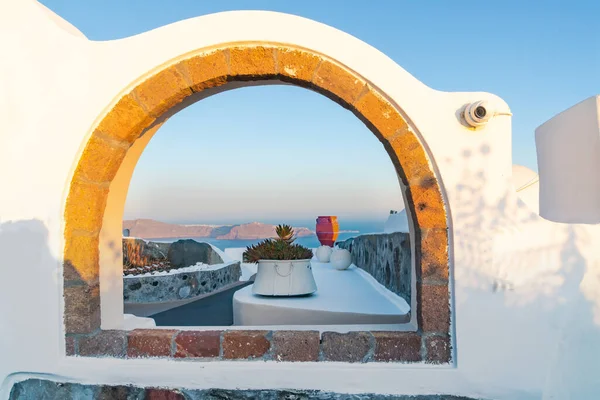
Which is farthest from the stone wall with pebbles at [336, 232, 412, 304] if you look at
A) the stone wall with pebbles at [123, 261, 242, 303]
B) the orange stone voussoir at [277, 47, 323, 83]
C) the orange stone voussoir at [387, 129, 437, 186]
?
the stone wall with pebbles at [123, 261, 242, 303]

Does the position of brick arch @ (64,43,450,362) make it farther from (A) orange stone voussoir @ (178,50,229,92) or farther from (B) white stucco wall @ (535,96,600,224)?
(B) white stucco wall @ (535,96,600,224)

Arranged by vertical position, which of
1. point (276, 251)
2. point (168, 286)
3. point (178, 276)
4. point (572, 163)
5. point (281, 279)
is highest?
point (572, 163)

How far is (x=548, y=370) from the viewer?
2.38 m

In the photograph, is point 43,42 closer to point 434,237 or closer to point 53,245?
point 53,245

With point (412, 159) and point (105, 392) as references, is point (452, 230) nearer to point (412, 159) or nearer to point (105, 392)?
point (412, 159)

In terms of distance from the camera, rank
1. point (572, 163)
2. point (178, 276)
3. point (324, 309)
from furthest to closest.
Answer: point (178, 276), point (324, 309), point (572, 163)

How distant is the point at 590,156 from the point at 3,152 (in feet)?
11.7

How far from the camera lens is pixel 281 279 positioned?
3758 millimetres

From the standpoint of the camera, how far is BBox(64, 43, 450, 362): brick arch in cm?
245

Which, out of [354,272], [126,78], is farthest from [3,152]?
[354,272]

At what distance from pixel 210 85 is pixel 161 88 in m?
0.29

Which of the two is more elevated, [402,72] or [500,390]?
[402,72]

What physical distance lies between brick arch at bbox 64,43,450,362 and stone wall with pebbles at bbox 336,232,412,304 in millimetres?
948

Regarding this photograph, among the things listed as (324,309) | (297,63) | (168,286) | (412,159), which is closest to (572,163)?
(412,159)
